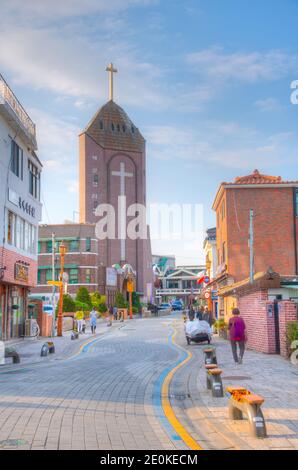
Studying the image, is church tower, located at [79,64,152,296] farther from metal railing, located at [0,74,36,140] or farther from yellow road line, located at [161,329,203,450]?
yellow road line, located at [161,329,203,450]

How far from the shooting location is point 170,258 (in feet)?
561

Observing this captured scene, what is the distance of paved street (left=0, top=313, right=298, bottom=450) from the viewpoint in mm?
7461

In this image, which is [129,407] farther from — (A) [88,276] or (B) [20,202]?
(A) [88,276]

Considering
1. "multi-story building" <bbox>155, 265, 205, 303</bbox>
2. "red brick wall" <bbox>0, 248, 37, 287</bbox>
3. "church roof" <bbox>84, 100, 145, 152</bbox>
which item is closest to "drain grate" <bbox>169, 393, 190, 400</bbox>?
"red brick wall" <bbox>0, 248, 37, 287</bbox>

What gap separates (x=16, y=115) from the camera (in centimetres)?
2684

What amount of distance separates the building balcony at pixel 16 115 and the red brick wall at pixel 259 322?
1334 cm

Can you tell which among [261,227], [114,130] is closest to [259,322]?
[261,227]

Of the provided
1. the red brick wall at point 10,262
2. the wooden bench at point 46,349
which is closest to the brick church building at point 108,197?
the red brick wall at point 10,262

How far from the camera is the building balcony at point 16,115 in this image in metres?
25.5

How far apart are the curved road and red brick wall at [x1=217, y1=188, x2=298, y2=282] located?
2472 centimetres

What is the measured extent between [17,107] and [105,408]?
70.9ft

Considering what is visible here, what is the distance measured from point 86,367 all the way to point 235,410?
9.27m
